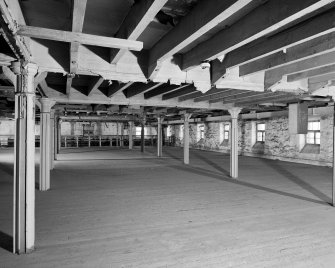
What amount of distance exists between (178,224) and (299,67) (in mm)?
2622

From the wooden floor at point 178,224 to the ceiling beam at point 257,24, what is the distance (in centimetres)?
212

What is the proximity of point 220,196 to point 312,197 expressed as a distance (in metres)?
1.79

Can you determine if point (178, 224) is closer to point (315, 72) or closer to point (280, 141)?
point (315, 72)

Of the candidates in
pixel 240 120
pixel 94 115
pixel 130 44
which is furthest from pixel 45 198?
pixel 240 120

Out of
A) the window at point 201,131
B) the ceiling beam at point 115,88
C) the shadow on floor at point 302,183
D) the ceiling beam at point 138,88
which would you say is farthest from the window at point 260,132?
the ceiling beam at point 115,88

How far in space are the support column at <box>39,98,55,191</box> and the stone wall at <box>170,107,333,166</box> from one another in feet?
27.9

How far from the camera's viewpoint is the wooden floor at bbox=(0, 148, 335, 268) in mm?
2738

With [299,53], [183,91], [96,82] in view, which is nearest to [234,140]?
[183,91]

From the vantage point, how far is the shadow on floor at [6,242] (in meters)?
2.98

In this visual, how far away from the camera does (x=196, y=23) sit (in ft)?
6.79

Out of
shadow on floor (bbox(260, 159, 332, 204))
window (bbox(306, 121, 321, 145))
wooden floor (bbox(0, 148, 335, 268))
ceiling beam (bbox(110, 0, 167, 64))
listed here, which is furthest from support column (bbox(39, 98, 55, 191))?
window (bbox(306, 121, 321, 145))

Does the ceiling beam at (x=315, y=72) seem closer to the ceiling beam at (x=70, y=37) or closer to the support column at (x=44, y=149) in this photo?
the ceiling beam at (x=70, y=37)

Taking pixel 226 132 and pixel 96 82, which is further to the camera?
pixel 226 132

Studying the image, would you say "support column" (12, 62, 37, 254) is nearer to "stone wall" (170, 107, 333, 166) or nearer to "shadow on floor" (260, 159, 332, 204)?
"shadow on floor" (260, 159, 332, 204)
